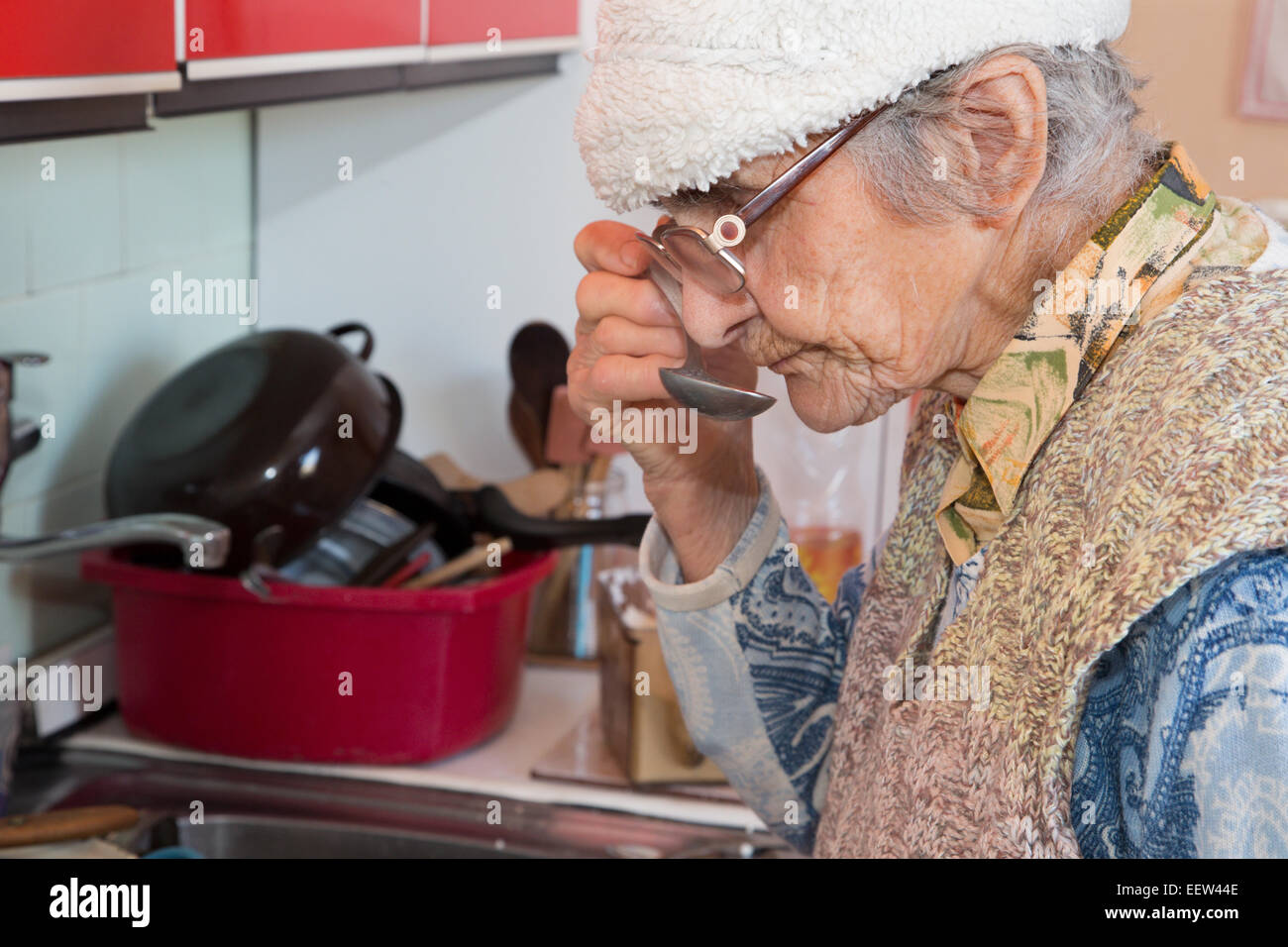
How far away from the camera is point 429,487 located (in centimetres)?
146

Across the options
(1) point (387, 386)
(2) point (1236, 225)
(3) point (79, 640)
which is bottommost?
(3) point (79, 640)

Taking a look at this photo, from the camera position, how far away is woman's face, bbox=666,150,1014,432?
0.66m

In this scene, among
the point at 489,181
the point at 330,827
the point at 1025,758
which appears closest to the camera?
the point at 1025,758

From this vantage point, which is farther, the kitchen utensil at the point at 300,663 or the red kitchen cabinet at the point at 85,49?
the kitchen utensil at the point at 300,663

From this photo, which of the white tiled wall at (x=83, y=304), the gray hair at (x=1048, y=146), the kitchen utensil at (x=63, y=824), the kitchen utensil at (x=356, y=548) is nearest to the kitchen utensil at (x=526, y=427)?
the kitchen utensil at (x=356, y=548)

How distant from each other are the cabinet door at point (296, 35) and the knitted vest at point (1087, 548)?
0.70 meters

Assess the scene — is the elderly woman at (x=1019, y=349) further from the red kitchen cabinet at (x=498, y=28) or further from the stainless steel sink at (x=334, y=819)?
the red kitchen cabinet at (x=498, y=28)

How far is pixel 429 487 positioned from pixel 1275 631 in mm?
1093

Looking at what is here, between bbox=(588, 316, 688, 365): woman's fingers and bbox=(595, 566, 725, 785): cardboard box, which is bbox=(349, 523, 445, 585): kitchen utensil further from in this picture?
bbox=(588, 316, 688, 365): woman's fingers

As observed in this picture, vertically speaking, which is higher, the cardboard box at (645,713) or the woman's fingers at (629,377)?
the woman's fingers at (629,377)

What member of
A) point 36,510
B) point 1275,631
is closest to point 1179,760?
point 1275,631

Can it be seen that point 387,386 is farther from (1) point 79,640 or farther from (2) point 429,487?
(1) point 79,640

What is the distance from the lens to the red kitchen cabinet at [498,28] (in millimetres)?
1321
